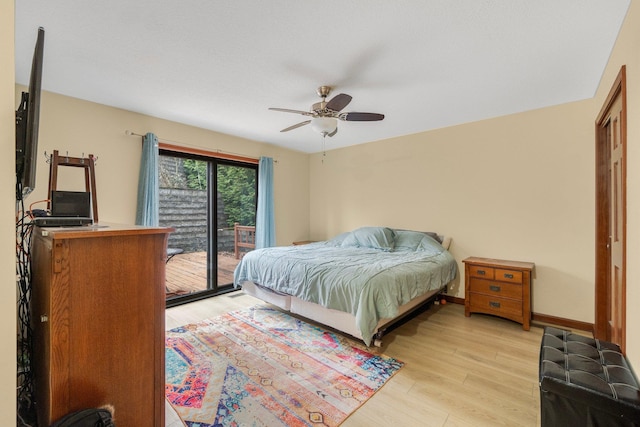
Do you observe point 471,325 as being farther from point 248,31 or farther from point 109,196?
point 109,196

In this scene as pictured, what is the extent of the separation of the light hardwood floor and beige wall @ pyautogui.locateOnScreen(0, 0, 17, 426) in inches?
41.8

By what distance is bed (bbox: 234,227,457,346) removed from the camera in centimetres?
235

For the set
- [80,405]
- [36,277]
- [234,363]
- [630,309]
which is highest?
[36,277]

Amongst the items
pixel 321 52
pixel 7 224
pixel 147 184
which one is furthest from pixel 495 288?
pixel 147 184

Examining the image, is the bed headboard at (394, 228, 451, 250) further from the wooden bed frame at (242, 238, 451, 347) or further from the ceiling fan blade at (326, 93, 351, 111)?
the ceiling fan blade at (326, 93, 351, 111)

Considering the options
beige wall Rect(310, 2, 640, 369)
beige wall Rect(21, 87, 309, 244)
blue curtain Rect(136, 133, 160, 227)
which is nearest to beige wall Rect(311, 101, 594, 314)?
beige wall Rect(310, 2, 640, 369)

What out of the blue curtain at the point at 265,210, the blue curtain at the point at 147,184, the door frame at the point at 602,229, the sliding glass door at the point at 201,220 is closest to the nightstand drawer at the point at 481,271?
the door frame at the point at 602,229

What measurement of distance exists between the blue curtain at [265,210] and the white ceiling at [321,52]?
148cm

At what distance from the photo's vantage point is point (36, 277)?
1420 mm

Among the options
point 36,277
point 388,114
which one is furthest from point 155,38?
point 388,114

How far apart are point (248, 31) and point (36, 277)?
1.87 metres

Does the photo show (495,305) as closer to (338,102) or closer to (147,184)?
(338,102)

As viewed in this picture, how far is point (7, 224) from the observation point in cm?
86

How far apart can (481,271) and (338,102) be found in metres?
2.47
